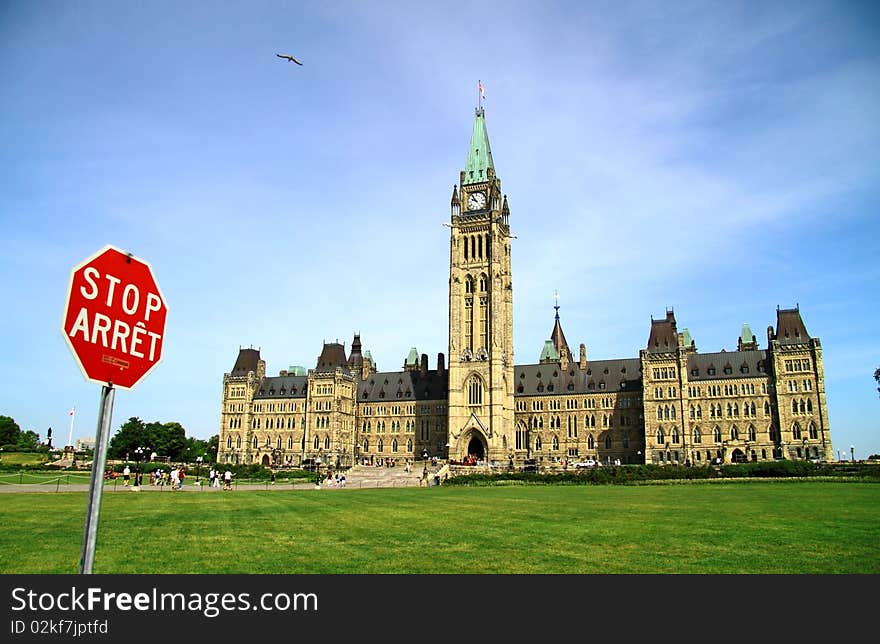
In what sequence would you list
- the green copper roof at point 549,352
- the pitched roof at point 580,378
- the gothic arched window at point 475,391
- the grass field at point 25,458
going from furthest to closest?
the green copper roof at point 549,352 < the pitched roof at point 580,378 < the gothic arched window at point 475,391 < the grass field at point 25,458

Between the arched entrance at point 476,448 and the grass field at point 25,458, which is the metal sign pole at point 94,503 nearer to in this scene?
the arched entrance at point 476,448

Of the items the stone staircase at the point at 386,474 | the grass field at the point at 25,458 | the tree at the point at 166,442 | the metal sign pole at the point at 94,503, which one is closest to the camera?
the metal sign pole at the point at 94,503

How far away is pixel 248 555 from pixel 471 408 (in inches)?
3589

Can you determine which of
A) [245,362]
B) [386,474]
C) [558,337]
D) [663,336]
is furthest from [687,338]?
[245,362]

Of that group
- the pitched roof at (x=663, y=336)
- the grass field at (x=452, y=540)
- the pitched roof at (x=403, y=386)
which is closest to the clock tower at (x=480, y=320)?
the pitched roof at (x=403, y=386)

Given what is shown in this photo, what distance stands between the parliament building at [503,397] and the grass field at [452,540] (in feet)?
244

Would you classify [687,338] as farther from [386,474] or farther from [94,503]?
[94,503]

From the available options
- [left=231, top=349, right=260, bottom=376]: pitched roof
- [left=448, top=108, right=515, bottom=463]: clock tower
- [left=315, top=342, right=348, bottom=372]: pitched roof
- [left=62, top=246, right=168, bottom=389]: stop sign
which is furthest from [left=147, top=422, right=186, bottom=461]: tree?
[left=62, top=246, right=168, bottom=389]: stop sign

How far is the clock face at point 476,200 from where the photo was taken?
11350 centimetres

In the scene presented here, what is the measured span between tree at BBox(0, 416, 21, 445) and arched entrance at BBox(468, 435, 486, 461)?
290 ft

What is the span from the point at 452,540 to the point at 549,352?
11853cm

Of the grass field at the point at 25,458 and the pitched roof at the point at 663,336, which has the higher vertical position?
the pitched roof at the point at 663,336
